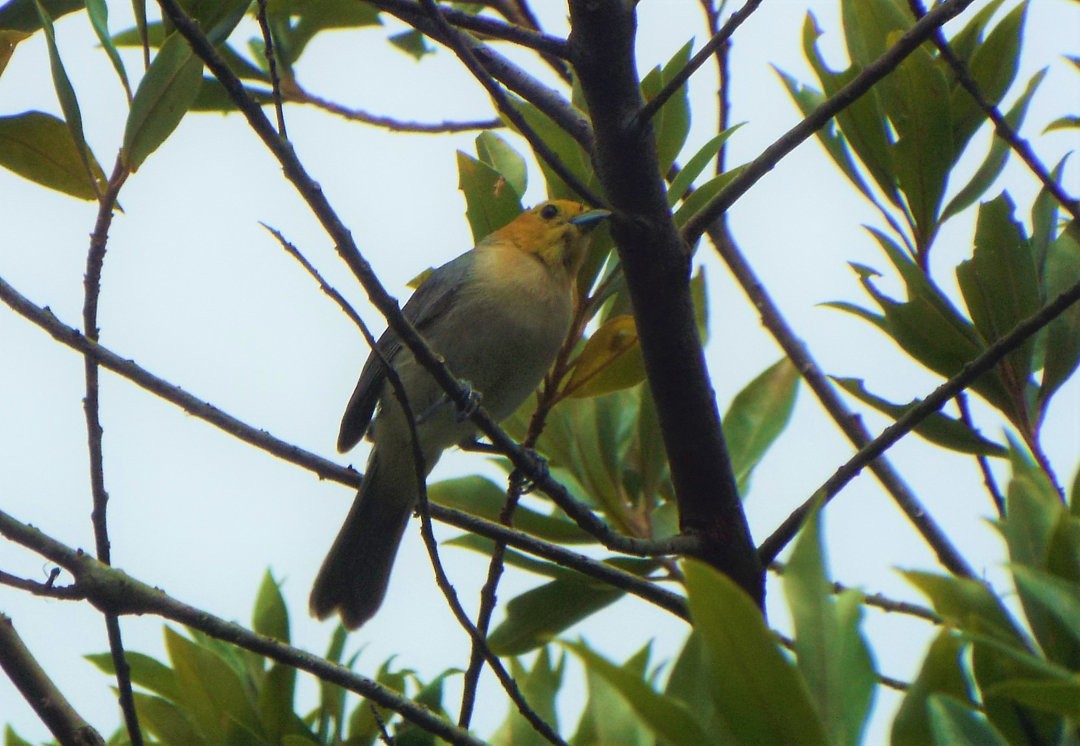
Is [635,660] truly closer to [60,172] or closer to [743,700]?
[743,700]

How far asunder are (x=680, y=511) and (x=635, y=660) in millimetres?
381

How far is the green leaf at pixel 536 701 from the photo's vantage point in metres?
3.26

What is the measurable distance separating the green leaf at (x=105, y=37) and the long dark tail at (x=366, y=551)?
260 cm

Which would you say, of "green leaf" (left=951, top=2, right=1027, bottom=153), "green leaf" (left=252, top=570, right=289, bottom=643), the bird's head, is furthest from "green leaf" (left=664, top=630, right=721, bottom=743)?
the bird's head

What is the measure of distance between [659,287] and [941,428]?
0.84 meters

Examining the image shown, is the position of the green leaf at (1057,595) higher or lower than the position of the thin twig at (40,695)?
lower

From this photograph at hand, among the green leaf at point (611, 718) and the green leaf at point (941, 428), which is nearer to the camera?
the green leaf at point (611, 718)

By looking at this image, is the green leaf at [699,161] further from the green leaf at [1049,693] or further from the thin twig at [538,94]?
the green leaf at [1049,693]

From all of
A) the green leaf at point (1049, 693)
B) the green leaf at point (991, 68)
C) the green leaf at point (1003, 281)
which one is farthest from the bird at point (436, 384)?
the green leaf at point (1049, 693)

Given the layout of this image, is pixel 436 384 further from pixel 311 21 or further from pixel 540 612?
pixel 540 612

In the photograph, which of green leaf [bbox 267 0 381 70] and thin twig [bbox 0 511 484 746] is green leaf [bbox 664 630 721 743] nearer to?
thin twig [bbox 0 511 484 746]

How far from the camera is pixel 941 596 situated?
2094 millimetres

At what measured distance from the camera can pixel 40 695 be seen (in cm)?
246

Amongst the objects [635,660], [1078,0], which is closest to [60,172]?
[635,660]
